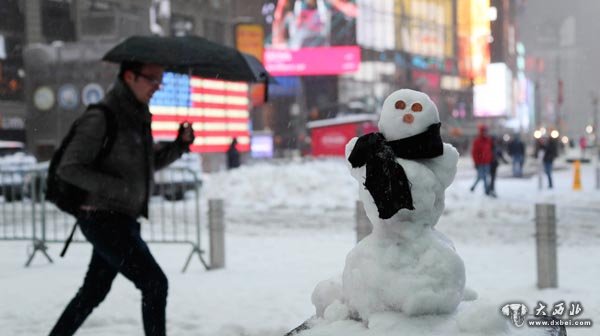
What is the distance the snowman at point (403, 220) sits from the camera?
309 centimetres

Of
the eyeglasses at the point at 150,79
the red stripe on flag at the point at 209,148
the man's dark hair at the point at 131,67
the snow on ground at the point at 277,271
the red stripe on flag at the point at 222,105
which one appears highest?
the red stripe on flag at the point at 222,105

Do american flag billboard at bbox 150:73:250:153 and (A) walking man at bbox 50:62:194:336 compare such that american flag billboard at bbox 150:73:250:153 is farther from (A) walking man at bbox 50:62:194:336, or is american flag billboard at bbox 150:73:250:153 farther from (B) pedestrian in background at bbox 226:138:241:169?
(A) walking man at bbox 50:62:194:336

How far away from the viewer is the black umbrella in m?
5.54

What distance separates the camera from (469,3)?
94.2 m

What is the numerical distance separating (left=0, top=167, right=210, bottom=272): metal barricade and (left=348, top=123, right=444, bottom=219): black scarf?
14.9ft

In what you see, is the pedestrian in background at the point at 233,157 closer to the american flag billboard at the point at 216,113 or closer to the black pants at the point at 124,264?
the american flag billboard at the point at 216,113

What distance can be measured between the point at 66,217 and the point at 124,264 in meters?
8.82

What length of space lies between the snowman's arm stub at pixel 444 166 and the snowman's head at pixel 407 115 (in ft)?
0.48

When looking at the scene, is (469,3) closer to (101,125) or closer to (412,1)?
(412,1)

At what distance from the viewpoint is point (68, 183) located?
4.14 metres

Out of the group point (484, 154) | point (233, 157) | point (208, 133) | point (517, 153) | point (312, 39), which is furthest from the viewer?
point (312, 39)

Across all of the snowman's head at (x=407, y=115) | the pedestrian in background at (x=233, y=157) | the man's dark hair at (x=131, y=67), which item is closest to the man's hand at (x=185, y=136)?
the man's dark hair at (x=131, y=67)

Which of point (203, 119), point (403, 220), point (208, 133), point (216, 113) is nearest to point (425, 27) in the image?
point (216, 113)

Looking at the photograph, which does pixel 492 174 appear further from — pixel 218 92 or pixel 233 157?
pixel 218 92
